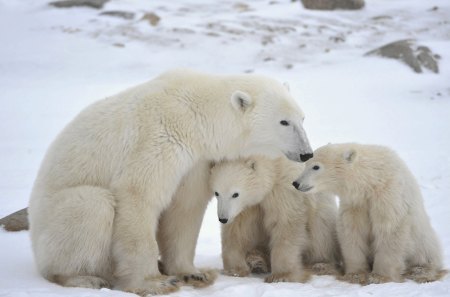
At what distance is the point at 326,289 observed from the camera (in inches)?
191

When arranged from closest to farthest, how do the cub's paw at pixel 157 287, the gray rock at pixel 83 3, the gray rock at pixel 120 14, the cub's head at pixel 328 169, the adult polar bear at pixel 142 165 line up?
the cub's paw at pixel 157 287 → the adult polar bear at pixel 142 165 → the cub's head at pixel 328 169 → the gray rock at pixel 120 14 → the gray rock at pixel 83 3

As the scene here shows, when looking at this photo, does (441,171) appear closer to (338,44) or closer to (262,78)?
(262,78)

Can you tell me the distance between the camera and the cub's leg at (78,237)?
466cm

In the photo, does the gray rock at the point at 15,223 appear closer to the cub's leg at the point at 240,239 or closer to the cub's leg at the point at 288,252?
the cub's leg at the point at 240,239

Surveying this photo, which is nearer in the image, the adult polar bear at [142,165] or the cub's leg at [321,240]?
the adult polar bear at [142,165]

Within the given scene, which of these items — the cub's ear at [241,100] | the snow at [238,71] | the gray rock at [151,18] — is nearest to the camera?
the cub's ear at [241,100]

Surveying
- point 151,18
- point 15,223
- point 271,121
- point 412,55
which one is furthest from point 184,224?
point 151,18

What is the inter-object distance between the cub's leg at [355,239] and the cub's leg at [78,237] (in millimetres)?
2077

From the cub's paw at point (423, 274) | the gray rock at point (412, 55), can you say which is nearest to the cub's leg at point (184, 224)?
the cub's paw at point (423, 274)

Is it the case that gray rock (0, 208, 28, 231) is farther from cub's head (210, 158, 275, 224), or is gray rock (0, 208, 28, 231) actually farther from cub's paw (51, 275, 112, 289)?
cub's head (210, 158, 275, 224)

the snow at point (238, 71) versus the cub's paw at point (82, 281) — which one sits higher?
the cub's paw at point (82, 281)

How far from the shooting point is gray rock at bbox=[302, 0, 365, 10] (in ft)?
80.0

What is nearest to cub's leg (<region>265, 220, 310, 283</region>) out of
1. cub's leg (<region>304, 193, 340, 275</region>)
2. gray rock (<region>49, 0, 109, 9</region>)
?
cub's leg (<region>304, 193, 340, 275</region>)

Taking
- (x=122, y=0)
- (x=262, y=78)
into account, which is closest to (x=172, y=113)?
(x=262, y=78)
